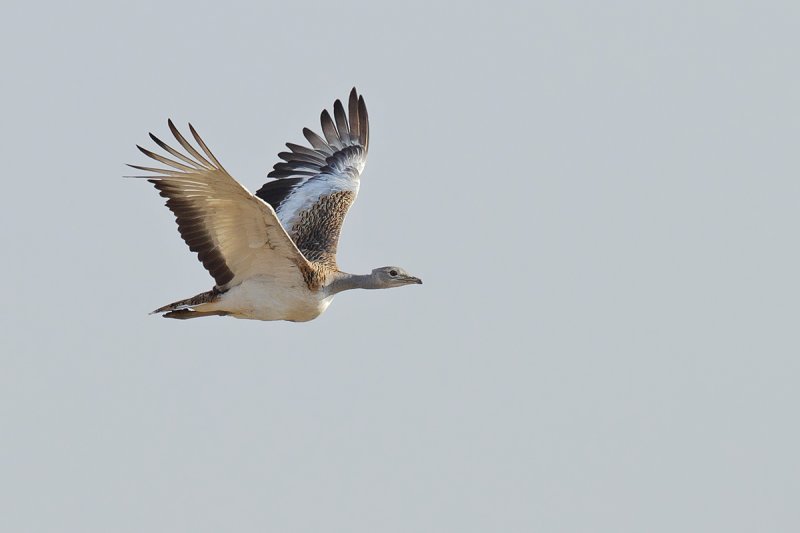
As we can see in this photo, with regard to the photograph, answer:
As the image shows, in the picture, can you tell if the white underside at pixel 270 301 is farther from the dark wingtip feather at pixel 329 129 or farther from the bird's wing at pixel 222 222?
the dark wingtip feather at pixel 329 129

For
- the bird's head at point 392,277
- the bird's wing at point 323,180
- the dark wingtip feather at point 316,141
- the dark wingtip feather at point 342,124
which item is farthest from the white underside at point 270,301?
the dark wingtip feather at point 342,124

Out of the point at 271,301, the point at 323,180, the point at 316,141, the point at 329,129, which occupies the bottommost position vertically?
the point at 271,301

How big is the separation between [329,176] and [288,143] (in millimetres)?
1716

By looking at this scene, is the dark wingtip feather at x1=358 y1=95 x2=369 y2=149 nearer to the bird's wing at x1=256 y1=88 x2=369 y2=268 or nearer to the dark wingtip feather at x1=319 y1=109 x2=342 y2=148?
the bird's wing at x1=256 y1=88 x2=369 y2=268

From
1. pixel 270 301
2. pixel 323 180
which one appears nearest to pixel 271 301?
pixel 270 301

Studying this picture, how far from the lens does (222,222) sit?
20594mm

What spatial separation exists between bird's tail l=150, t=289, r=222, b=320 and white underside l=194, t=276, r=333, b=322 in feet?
0.23

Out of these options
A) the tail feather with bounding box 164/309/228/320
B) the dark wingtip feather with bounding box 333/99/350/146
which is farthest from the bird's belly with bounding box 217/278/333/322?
the dark wingtip feather with bounding box 333/99/350/146

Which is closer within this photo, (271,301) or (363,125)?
(271,301)

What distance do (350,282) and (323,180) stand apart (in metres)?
5.51

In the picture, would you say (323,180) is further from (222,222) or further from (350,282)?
(222,222)

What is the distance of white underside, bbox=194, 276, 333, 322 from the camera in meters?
21.9

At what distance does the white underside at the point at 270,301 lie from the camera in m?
21.9

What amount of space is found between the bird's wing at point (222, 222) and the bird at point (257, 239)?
15 millimetres
